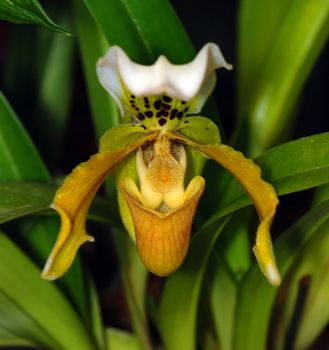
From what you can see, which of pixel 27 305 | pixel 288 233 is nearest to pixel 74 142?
pixel 27 305

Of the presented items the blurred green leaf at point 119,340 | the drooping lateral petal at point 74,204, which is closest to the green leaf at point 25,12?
the drooping lateral petal at point 74,204

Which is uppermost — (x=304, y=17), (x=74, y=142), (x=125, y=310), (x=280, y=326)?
(x=304, y=17)

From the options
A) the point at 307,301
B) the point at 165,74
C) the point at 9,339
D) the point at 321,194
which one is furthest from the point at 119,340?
the point at 165,74

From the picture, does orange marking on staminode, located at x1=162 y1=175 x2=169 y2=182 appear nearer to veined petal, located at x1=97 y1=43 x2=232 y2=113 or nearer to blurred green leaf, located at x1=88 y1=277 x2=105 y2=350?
veined petal, located at x1=97 y1=43 x2=232 y2=113

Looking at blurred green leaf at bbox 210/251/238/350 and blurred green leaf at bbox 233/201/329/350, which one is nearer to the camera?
blurred green leaf at bbox 233/201/329/350

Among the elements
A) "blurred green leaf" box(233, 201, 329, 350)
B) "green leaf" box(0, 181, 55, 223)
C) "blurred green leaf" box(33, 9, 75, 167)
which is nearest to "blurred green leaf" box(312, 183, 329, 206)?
"blurred green leaf" box(233, 201, 329, 350)

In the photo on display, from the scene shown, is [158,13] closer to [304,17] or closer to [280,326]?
[304,17]
